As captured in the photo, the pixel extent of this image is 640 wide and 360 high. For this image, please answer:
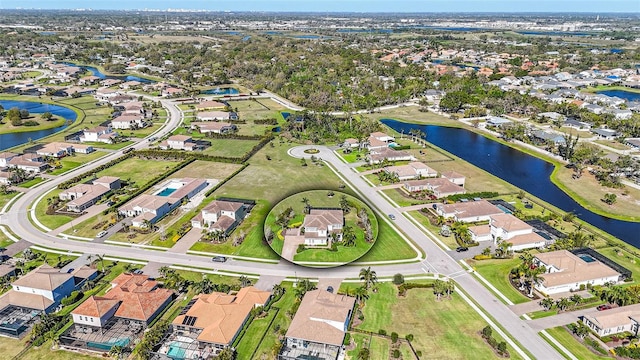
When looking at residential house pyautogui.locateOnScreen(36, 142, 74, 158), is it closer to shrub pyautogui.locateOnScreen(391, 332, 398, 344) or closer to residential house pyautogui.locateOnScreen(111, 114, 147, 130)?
residential house pyautogui.locateOnScreen(111, 114, 147, 130)

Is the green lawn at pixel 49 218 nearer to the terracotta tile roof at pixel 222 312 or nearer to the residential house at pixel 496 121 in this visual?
the terracotta tile roof at pixel 222 312

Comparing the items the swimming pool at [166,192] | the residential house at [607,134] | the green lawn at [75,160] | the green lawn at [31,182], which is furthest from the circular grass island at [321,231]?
the residential house at [607,134]

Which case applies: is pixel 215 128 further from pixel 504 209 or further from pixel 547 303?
pixel 547 303

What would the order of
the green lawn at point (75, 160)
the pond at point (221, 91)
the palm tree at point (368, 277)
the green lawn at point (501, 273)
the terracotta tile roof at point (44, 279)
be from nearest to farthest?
the terracotta tile roof at point (44, 279), the green lawn at point (501, 273), the palm tree at point (368, 277), the green lawn at point (75, 160), the pond at point (221, 91)

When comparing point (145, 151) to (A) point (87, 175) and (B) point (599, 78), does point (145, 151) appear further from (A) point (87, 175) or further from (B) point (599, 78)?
(B) point (599, 78)

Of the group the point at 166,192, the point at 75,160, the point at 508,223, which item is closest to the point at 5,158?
the point at 75,160

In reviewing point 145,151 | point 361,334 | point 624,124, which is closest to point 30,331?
point 361,334
